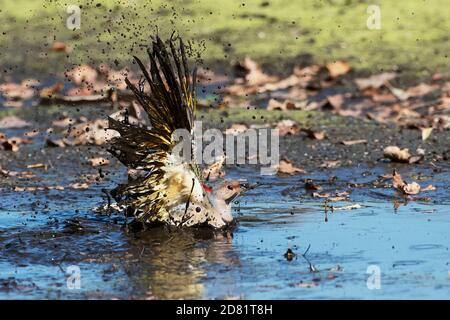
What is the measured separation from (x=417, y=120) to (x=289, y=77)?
7.56ft

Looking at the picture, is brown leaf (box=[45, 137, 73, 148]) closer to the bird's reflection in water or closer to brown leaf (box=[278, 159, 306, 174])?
brown leaf (box=[278, 159, 306, 174])

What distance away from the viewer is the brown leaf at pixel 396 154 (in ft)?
33.7

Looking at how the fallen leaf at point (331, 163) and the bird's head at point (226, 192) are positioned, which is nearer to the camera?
the bird's head at point (226, 192)

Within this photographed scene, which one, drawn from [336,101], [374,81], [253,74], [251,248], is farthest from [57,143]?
[251,248]

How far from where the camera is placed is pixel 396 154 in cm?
1027

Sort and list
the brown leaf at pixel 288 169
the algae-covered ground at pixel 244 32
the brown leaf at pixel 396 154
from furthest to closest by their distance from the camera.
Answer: the algae-covered ground at pixel 244 32
the brown leaf at pixel 396 154
the brown leaf at pixel 288 169

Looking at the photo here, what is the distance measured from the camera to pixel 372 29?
15.5 meters

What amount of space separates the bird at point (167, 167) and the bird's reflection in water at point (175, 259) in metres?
0.13

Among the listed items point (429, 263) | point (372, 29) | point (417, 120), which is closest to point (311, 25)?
point (372, 29)

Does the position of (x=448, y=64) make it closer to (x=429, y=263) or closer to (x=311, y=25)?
(x=311, y=25)

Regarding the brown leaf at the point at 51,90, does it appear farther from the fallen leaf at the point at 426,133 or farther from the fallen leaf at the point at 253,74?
the fallen leaf at the point at 426,133

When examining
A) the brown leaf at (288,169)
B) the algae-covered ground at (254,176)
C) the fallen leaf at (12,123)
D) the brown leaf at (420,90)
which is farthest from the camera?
the brown leaf at (420,90)

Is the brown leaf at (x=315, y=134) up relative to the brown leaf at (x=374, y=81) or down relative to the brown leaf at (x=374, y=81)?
down

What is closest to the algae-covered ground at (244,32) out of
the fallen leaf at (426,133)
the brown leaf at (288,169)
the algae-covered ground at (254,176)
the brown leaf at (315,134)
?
the algae-covered ground at (254,176)
